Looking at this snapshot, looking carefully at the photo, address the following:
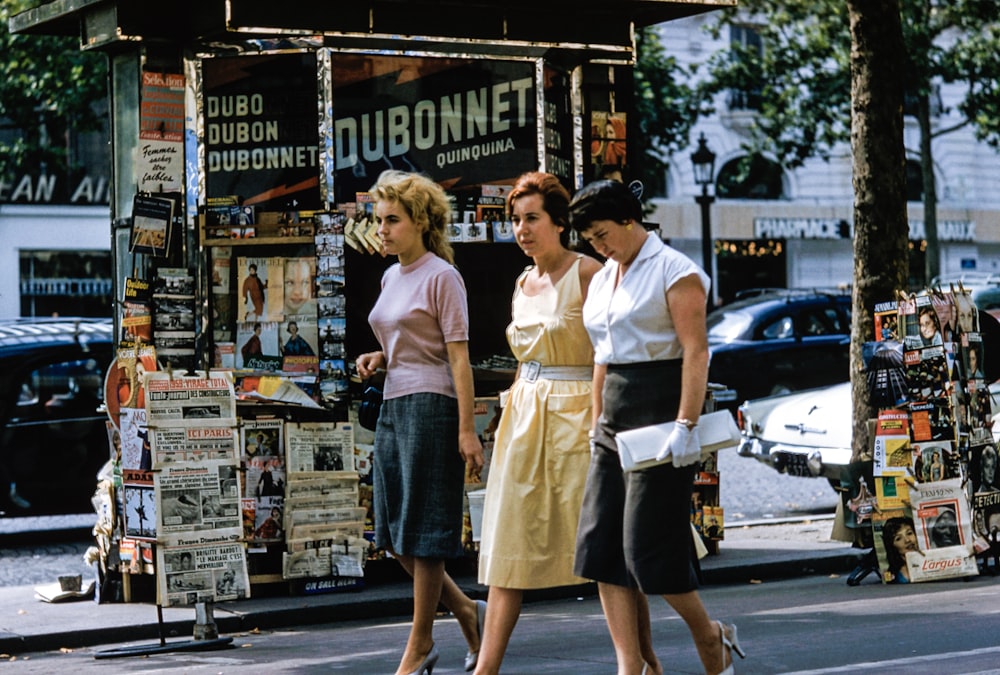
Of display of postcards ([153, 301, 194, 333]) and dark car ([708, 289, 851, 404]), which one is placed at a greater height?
display of postcards ([153, 301, 194, 333])

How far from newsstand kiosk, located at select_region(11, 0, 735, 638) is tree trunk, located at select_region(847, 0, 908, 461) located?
5.65 feet

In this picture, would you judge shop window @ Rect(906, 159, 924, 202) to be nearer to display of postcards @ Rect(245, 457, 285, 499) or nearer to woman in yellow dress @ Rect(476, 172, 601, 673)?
display of postcards @ Rect(245, 457, 285, 499)

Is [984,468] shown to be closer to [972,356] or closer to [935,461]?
[935,461]

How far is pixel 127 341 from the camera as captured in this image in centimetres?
903

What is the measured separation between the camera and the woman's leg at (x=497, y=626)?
571 centimetres

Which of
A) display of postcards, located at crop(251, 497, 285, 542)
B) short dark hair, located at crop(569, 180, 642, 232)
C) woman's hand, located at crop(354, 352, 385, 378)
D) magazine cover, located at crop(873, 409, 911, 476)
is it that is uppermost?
short dark hair, located at crop(569, 180, 642, 232)

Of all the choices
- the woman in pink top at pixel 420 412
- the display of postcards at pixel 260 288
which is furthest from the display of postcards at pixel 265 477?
the woman in pink top at pixel 420 412

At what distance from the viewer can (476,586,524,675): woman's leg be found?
5.71m

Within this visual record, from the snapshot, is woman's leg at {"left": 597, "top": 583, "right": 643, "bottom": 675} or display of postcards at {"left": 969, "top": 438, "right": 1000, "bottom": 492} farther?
display of postcards at {"left": 969, "top": 438, "right": 1000, "bottom": 492}

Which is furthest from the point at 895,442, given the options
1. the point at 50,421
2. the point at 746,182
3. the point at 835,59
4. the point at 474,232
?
the point at 746,182

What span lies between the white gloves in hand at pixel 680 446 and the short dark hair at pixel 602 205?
799mm

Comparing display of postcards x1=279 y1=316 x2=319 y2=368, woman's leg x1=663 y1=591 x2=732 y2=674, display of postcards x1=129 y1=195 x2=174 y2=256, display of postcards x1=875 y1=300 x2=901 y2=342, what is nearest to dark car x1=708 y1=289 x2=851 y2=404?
display of postcards x1=875 y1=300 x2=901 y2=342

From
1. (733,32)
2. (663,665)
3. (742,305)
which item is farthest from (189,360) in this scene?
(733,32)

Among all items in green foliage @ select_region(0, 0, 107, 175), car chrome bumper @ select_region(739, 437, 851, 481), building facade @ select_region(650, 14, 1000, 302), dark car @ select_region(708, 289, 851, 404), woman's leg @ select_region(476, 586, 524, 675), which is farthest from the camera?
building facade @ select_region(650, 14, 1000, 302)
